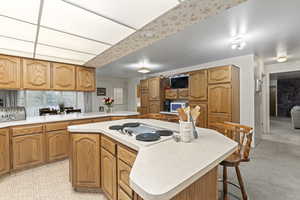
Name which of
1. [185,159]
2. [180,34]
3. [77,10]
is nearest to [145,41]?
[180,34]

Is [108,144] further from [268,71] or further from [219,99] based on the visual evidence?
[268,71]

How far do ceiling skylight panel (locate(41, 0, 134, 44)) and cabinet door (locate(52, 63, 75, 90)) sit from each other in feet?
5.72

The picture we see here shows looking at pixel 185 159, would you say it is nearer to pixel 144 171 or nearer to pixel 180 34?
pixel 144 171

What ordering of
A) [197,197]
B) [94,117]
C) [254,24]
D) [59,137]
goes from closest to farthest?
[197,197] → [254,24] → [59,137] → [94,117]

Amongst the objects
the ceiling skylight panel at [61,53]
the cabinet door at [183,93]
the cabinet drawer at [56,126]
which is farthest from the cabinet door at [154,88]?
the cabinet drawer at [56,126]

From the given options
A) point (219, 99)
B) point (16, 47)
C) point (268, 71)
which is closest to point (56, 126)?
point (16, 47)

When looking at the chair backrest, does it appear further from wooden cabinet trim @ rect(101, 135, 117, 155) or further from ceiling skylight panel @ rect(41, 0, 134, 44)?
ceiling skylight panel @ rect(41, 0, 134, 44)

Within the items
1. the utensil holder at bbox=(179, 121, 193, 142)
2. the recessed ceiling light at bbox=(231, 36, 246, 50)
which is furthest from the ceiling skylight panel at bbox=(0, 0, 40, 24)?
the recessed ceiling light at bbox=(231, 36, 246, 50)

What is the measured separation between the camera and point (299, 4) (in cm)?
174

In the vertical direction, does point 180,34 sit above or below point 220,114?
above

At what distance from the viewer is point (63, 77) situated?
3.41 m

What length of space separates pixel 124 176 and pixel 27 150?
2263 millimetres

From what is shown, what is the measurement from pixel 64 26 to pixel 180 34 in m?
1.77

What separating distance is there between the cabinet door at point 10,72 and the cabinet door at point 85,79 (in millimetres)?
1110
